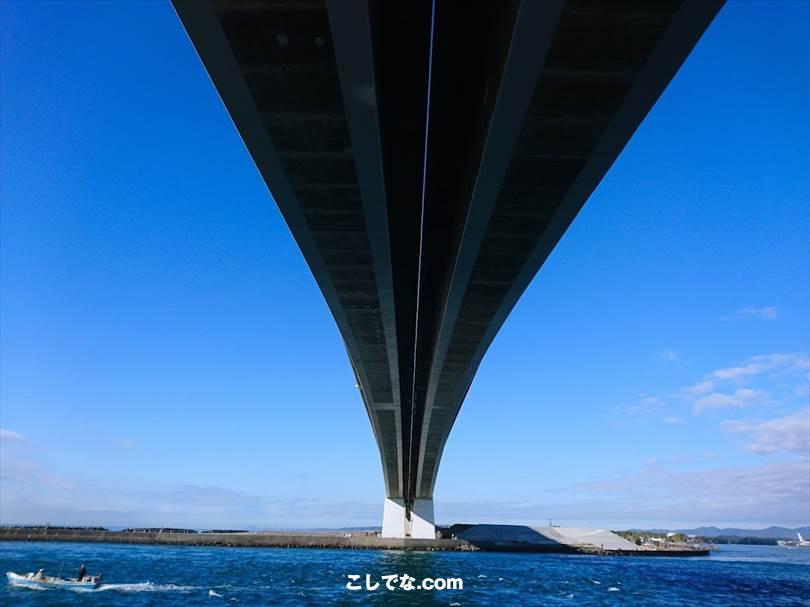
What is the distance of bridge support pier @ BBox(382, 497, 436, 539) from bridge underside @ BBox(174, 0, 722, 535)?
60.7m

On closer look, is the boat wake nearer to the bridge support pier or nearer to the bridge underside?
the bridge underside

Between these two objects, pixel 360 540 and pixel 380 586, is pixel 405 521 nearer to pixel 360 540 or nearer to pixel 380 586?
pixel 360 540

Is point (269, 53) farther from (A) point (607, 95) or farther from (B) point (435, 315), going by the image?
(B) point (435, 315)

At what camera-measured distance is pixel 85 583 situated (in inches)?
1390

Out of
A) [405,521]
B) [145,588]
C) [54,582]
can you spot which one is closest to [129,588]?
Answer: [145,588]

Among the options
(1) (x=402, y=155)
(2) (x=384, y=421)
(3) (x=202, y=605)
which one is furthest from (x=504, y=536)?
(1) (x=402, y=155)

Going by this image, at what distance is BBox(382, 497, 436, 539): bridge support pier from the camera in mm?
74750

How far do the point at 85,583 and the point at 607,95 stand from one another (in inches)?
1601

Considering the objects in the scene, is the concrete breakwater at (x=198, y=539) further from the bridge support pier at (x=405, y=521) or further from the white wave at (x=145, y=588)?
the white wave at (x=145, y=588)

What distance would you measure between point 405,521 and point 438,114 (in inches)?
2782

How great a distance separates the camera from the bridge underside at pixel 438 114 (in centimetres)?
912

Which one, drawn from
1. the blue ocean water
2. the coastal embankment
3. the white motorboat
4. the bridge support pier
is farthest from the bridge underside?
the coastal embankment

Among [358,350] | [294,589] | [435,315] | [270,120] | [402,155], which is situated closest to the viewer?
[270,120]

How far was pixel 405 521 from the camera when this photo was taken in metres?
75.4
